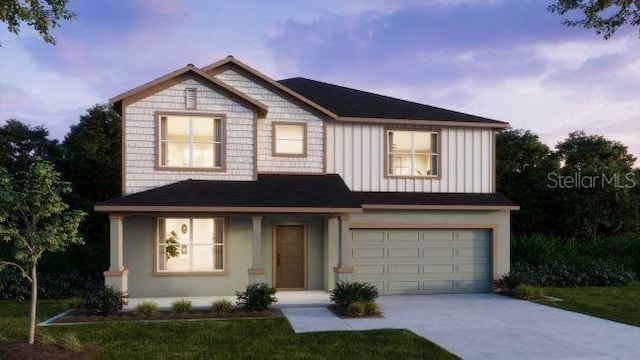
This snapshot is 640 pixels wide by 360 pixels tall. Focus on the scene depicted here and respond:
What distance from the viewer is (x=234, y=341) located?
9852mm

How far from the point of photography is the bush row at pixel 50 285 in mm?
15203

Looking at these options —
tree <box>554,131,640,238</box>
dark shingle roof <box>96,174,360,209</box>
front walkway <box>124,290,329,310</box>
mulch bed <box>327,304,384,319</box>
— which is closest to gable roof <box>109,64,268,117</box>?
dark shingle roof <box>96,174,360,209</box>

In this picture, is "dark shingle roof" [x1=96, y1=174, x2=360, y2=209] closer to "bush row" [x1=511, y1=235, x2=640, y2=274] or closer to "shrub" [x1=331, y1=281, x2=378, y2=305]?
"shrub" [x1=331, y1=281, x2=378, y2=305]

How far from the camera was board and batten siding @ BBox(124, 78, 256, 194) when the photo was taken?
14.9m

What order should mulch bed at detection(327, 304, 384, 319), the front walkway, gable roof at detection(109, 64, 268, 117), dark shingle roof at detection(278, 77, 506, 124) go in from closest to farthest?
mulch bed at detection(327, 304, 384, 319) → the front walkway → gable roof at detection(109, 64, 268, 117) → dark shingle roof at detection(278, 77, 506, 124)

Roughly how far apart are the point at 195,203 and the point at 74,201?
733 inches

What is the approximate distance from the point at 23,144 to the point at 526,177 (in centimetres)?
3331

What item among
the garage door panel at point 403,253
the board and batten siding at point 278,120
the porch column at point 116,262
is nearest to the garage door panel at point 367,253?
the garage door panel at point 403,253

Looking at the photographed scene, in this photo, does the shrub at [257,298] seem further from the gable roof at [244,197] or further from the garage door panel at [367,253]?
the garage door panel at [367,253]

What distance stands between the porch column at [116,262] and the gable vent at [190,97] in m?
3.92

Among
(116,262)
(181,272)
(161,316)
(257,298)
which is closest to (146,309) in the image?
(161,316)

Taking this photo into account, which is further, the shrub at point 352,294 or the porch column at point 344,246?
the porch column at point 344,246

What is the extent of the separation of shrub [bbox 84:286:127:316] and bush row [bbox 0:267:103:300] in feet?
9.80

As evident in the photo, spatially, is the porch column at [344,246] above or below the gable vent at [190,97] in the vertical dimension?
below
